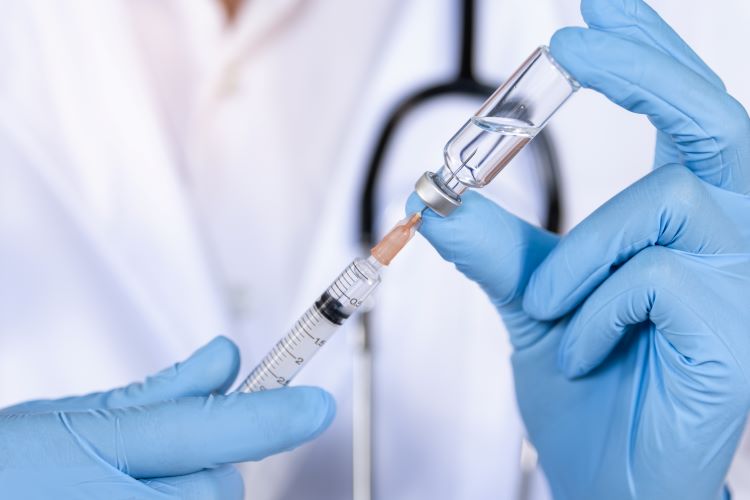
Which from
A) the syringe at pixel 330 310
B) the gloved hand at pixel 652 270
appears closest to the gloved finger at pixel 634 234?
the gloved hand at pixel 652 270

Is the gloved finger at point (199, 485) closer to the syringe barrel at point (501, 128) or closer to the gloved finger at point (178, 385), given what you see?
the gloved finger at point (178, 385)

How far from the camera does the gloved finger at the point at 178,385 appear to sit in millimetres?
708

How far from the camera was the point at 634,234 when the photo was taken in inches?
24.8

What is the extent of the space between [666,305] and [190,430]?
38 cm

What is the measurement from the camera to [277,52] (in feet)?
3.63

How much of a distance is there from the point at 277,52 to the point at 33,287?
0.44 metres

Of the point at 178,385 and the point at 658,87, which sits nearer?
the point at 658,87

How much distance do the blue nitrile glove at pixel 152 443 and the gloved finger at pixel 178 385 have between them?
5cm

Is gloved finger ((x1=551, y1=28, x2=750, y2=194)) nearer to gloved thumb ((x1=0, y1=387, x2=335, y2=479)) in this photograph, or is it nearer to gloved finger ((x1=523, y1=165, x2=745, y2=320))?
gloved finger ((x1=523, y1=165, x2=745, y2=320))

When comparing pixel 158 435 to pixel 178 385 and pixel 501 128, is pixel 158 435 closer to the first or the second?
pixel 178 385

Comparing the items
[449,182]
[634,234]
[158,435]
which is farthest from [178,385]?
[634,234]

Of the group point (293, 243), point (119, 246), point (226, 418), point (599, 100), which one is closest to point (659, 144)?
point (599, 100)

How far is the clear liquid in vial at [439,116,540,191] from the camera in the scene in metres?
0.62

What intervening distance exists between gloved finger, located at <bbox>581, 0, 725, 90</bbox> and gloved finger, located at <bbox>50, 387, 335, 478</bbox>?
374 mm
